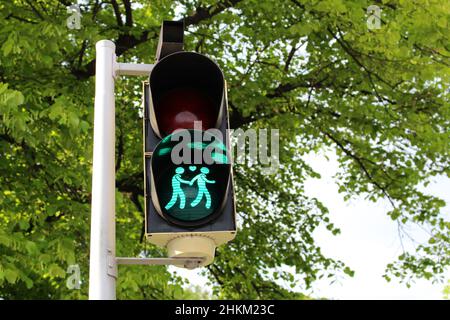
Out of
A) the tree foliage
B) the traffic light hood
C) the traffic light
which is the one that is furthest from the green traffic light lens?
the tree foliage

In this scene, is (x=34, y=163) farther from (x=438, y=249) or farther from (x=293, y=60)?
(x=438, y=249)

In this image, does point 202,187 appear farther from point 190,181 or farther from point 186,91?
point 186,91

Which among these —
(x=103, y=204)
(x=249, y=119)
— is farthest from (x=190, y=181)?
(x=249, y=119)

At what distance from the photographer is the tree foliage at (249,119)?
8430 millimetres

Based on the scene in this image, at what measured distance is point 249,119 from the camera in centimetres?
1295

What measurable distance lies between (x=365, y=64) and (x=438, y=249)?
14.6 ft

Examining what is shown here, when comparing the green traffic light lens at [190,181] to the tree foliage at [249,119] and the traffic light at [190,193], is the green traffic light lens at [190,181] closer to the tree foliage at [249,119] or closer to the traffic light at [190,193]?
the traffic light at [190,193]

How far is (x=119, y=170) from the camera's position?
42.5 feet

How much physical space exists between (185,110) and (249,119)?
9.53m

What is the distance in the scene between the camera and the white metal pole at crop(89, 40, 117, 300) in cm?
312

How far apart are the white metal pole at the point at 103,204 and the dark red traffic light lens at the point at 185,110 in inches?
10.7

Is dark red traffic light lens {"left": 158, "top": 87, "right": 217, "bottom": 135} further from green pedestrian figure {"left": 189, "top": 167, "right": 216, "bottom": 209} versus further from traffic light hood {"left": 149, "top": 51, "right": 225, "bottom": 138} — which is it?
green pedestrian figure {"left": 189, "top": 167, "right": 216, "bottom": 209}
